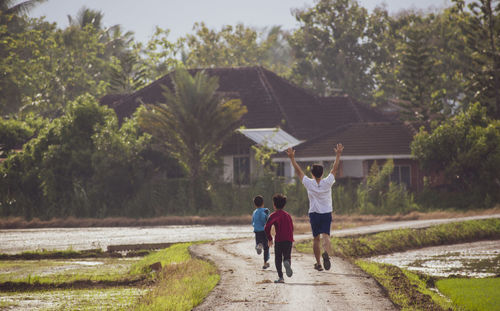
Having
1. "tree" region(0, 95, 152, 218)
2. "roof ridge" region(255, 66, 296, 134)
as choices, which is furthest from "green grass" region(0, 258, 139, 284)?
"roof ridge" region(255, 66, 296, 134)

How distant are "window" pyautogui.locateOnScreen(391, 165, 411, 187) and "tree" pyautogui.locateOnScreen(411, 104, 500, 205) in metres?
3.32

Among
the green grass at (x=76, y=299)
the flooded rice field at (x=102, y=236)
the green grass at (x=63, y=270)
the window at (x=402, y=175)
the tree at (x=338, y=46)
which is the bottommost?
the green grass at (x=76, y=299)

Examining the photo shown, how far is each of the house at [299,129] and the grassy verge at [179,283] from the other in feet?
65.5

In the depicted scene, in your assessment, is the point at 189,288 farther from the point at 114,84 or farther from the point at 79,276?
the point at 114,84

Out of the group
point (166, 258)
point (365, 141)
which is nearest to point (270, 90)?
point (365, 141)

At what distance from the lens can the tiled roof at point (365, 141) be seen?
1531 inches

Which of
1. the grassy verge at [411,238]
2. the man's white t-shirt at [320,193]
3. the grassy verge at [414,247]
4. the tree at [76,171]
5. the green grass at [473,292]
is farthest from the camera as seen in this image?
the tree at [76,171]

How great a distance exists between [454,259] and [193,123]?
714 inches

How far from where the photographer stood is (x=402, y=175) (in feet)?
128

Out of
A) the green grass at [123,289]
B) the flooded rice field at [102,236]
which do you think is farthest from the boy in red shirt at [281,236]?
the flooded rice field at [102,236]

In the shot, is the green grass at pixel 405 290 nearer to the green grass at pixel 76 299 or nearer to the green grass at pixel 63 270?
the green grass at pixel 76 299

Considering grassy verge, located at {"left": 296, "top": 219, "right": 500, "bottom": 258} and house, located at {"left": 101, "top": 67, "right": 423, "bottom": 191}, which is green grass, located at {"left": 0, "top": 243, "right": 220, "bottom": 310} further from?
house, located at {"left": 101, "top": 67, "right": 423, "bottom": 191}

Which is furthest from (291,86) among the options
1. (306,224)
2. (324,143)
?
(306,224)

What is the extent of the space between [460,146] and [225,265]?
21.6 metres
